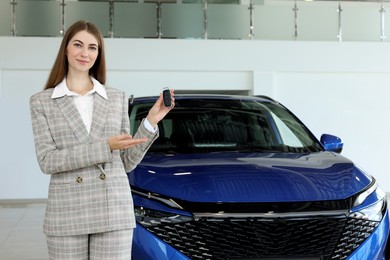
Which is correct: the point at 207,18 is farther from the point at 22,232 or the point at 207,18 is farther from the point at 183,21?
the point at 22,232

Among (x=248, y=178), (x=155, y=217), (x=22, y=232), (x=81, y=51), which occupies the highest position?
(x=81, y=51)

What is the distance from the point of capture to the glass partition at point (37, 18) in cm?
736

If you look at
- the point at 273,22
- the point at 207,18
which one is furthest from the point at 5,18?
the point at 273,22

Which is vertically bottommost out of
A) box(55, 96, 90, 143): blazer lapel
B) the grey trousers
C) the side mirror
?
the grey trousers

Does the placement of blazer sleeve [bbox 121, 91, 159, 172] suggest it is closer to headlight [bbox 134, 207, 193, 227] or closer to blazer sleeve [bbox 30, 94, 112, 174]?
blazer sleeve [bbox 30, 94, 112, 174]

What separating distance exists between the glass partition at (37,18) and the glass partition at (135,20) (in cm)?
77

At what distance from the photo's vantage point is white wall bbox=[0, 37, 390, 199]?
711 cm

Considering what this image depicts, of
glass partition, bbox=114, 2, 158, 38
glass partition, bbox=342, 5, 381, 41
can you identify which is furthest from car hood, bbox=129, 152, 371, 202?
glass partition, bbox=342, 5, 381, 41

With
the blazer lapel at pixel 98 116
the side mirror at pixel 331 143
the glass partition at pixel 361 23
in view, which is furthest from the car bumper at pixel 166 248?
the glass partition at pixel 361 23

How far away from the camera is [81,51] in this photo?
1.77 m

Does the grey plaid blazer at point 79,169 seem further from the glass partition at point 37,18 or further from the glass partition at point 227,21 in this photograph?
the glass partition at point 227,21

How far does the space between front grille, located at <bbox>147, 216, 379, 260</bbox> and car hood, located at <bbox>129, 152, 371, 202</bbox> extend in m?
0.10

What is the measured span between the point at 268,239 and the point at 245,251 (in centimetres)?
11

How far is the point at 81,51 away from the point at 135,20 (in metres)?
6.04
